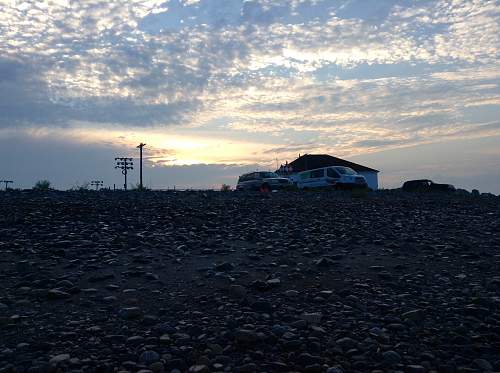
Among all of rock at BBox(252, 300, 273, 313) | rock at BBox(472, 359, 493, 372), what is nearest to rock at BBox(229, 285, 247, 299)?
rock at BBox(252, 300, 273, 313)

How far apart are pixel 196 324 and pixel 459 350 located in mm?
2891

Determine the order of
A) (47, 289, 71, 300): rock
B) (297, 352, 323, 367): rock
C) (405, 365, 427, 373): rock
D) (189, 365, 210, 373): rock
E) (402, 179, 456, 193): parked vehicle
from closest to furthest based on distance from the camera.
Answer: (189, 365, 210, 373): rock → (405, 365, 427, 373): rock → (297, 352, 323, 367): rock → (47, 289, 71, 300): rock → (402, 179, 456, 193): parked vehicle

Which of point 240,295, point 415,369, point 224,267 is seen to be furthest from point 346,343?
point 224,267

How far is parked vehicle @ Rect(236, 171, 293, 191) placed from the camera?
108 ft

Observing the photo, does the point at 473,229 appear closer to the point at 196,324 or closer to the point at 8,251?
the point at 196,324

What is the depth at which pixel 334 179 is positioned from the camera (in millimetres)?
31000

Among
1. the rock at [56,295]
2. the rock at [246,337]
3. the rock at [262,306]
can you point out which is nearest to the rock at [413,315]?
the rock at [262,306]

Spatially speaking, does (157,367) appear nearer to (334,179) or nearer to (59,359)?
(59,359)

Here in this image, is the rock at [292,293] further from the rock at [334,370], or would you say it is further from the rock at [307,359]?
the rock at [334,370]

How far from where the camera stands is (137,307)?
19.9 feet

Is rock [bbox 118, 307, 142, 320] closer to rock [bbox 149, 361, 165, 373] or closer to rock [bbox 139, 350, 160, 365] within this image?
rock [bbox 139, 350, 160, 365]

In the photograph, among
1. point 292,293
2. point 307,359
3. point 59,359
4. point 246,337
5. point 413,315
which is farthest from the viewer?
point 292,293

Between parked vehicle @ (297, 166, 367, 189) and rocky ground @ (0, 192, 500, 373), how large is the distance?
59.7 feet

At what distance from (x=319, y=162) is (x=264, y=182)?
41977 millimetres
